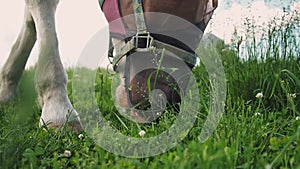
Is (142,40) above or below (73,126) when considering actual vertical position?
above

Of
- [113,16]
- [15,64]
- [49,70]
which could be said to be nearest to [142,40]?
[113,16]

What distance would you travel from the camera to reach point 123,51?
2.71m

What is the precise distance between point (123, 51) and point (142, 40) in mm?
135

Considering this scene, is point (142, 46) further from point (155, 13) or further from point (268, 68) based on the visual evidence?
point (268, 68)

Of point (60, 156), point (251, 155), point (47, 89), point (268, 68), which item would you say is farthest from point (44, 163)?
point (268, 68)

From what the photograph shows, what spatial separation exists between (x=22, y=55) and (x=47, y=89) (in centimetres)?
69

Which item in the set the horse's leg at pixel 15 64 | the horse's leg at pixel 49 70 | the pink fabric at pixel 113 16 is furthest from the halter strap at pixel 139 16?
the horse's leg at pixel 15 64

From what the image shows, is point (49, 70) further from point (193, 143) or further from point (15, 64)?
point (193, 143)

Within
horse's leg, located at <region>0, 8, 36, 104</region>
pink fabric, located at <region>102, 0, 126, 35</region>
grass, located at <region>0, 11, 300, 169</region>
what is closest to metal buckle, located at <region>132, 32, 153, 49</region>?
pink fabric, located at <region>102, 0, 126, 35</region>

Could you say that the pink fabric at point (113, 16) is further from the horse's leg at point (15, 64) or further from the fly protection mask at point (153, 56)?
the horse's leg at point (15, 64)

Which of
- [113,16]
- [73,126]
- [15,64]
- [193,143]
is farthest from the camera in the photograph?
[15,64]

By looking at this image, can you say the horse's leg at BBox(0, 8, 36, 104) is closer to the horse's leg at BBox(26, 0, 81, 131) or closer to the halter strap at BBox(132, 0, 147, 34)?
the horse's leg at BBox(26, 0, 81, 131)

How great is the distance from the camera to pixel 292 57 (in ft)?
10.1

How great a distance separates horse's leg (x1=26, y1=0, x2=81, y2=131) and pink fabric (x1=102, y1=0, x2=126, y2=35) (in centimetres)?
32
